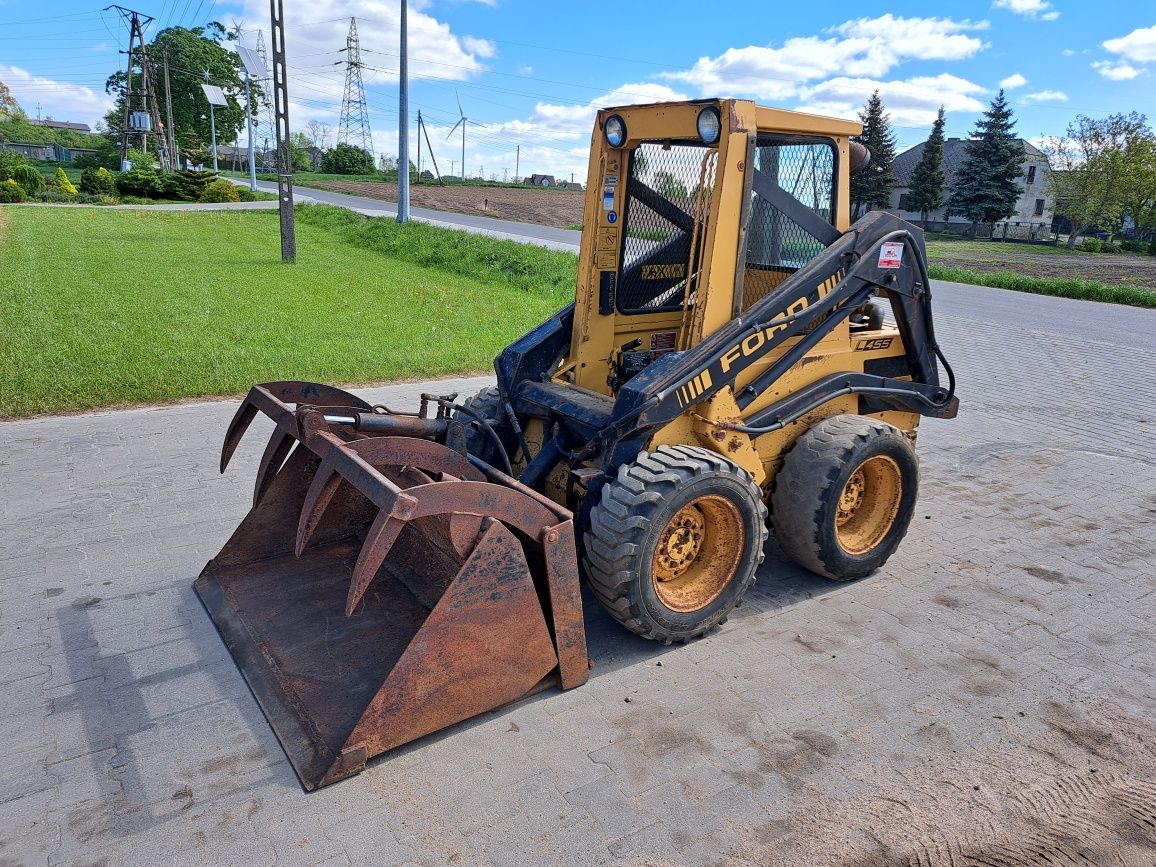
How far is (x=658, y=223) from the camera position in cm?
518

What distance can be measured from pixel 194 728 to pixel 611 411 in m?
2.41

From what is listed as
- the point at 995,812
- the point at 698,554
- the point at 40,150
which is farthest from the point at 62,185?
the point at 40,150

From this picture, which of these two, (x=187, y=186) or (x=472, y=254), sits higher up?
(x=187, y=186)

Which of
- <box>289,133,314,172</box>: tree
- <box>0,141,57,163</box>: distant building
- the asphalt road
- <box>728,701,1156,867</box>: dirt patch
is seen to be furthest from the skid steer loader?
<box>0,141,57,163</box>: distant building

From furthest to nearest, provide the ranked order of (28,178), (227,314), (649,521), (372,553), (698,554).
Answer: (28,178), (227,314), (698,554), (649,521), (372,553)

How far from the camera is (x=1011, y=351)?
12.9 metres

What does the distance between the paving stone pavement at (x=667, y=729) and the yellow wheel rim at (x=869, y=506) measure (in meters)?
A: 0.27

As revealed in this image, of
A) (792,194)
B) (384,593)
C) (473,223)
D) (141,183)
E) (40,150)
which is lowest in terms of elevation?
(384,593)

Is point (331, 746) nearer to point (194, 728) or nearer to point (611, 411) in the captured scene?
point (194, 728)

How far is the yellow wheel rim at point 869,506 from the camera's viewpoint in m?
5.07

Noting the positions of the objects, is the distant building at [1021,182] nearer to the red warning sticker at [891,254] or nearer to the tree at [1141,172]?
the tree at [1141,172]

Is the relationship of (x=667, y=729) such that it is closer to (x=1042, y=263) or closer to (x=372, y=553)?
(x=372, y=553)

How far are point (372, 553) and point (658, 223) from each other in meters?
2.96

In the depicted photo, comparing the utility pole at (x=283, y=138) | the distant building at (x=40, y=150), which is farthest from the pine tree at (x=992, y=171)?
the distant building at (x=40, y=150)
